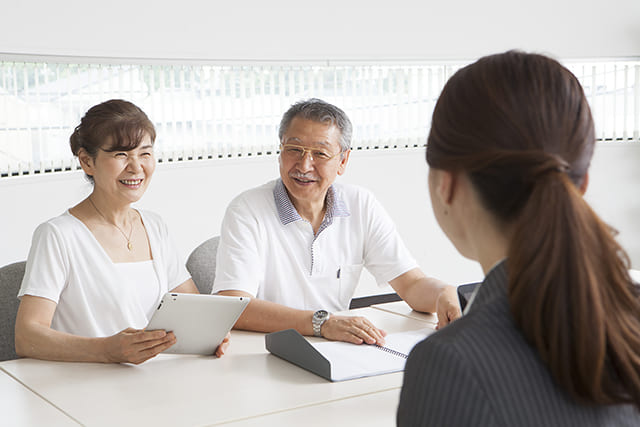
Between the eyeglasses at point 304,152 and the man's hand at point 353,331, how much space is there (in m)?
0.67

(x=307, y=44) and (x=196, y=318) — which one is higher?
(x=307, y=44)

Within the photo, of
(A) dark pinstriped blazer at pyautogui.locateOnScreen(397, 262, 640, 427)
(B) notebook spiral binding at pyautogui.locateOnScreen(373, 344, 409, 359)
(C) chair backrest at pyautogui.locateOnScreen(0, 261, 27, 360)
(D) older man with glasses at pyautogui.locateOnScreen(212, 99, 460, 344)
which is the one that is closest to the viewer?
(A) dark pinstriped blazer at pyautogui.locateOnScreen(397, 262, 640, 427)

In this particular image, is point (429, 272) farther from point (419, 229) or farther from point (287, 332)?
point (287, 332)

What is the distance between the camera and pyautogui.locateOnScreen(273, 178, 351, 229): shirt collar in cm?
245

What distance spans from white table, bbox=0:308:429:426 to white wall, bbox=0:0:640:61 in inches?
74.1

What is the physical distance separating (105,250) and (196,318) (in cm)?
55

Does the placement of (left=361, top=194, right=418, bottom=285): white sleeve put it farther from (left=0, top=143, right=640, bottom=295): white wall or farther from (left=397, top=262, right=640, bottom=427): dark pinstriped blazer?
(left=397, top=262, right=640, bottom=427): dark pinstriped blazer

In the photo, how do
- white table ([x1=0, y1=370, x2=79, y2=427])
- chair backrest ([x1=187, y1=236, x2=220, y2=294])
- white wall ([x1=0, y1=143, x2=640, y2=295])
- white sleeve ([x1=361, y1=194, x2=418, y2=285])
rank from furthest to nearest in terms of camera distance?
1. white wall ([x1=0, y1=143, x2=640, y2=295])
2. chair backrest ([x1=187, y1=236, x2=220, y2=294])
3. white sleeve ([x1=361, y1=194, x2=418, y2=285])
4. white table ([x1=0, y1=370, x2=79, y2=427])

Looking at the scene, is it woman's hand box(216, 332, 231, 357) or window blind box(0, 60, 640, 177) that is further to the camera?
window blind box(0, 60, 640, 177)

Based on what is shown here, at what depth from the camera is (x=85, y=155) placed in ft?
7.11

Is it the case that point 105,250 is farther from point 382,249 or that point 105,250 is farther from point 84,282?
point 382,249

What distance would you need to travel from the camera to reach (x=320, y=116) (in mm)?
2449

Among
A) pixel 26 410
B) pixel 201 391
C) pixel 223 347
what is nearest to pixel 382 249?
pixel 223 347

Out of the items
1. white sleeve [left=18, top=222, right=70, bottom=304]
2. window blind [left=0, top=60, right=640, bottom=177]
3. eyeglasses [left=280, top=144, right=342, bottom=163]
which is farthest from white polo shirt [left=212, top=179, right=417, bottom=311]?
window blind [left=0, top=60, right=640, bottom=177]
